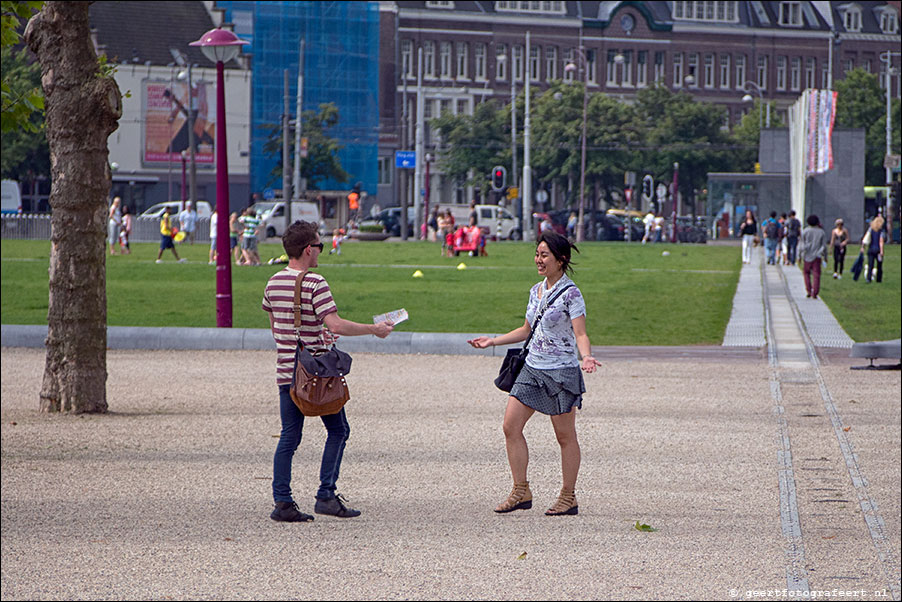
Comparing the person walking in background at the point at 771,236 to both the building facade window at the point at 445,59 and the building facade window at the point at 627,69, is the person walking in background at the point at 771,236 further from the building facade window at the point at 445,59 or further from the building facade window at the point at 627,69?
the building facade window at the point at 445,59

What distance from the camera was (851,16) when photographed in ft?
21.0

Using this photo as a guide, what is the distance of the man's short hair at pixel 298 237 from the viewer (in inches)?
162

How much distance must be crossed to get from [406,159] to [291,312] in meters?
2.73

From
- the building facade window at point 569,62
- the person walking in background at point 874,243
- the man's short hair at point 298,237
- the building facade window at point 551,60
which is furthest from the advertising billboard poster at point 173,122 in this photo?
the person walking in background at point 874,243

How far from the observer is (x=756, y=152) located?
1391 cm

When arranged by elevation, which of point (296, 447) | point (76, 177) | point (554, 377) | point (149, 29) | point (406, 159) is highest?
point (149, 29)

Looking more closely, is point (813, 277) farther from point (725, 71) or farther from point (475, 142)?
point (475, 142)

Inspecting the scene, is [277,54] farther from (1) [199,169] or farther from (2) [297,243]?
(2) [297,243]

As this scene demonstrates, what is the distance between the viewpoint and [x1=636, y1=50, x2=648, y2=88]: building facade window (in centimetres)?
737

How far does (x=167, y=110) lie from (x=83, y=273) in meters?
1.35

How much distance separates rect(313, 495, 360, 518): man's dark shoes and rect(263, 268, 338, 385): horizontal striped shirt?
325 mm

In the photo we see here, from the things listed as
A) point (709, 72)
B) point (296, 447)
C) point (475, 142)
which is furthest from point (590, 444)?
point (296, 447)

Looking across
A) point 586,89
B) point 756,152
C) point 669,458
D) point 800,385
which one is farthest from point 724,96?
point 669,458

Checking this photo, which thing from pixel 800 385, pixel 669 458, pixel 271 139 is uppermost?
pixel 271 139
